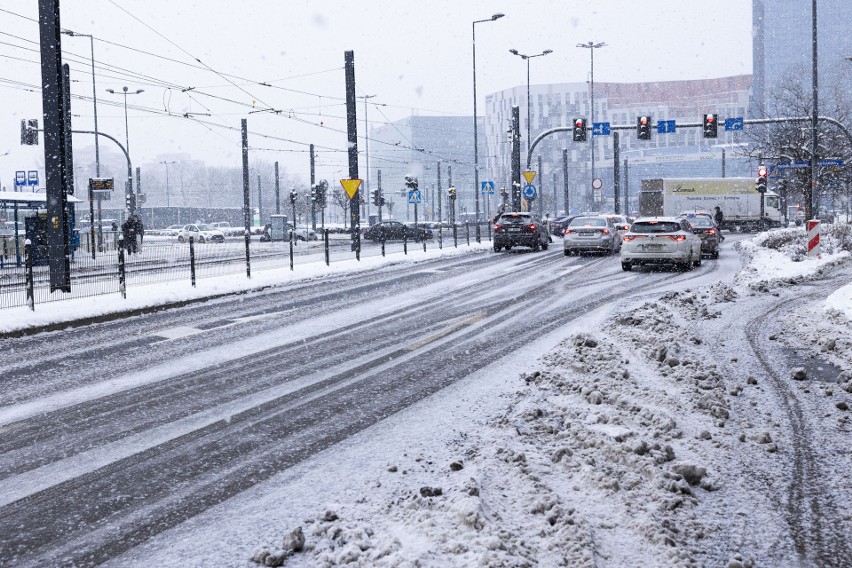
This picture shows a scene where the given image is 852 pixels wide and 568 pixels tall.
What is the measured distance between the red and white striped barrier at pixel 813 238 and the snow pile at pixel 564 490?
55.3 ft

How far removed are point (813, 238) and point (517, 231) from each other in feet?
43.9

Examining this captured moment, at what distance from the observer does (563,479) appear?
518 centimetres

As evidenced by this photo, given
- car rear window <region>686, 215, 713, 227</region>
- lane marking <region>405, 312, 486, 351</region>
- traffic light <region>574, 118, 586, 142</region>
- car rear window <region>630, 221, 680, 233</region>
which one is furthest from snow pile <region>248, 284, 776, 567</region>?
traffic light <region>574, 118, 586, 142</region>

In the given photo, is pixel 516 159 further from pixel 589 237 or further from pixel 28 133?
pixel 28 133

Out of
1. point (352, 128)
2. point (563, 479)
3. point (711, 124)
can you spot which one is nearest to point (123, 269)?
point (352, 128)

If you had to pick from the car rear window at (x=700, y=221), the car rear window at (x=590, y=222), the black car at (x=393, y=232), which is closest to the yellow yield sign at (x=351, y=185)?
the car rear window at (x=590, y=222)

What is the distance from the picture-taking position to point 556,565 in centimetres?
394

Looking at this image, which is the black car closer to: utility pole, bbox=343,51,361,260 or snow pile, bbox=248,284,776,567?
utility pole, bbox=343,51,361,260

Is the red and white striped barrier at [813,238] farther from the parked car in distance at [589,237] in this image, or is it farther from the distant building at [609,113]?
the distant building at [609,113]

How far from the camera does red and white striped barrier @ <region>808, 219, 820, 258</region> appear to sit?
22781mm

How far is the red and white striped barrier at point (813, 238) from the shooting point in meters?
22.8

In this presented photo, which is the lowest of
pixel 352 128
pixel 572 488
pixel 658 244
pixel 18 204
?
pixel 572 488

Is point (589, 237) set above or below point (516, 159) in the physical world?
below

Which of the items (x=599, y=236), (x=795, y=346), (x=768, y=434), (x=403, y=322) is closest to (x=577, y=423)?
(x=768, y=434)
